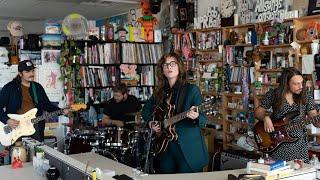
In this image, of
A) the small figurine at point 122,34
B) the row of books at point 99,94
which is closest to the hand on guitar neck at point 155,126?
the row of books at point 99,94

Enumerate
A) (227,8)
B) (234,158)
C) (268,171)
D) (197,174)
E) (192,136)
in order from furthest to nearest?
(227,8) < (234,158) < (192,136) < (197,174) < (268,171)

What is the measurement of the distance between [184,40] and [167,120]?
3762 millimetres

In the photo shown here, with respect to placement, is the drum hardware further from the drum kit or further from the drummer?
the drummer

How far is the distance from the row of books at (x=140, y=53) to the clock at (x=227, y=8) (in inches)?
57.7

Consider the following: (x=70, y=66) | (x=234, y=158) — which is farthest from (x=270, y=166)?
(x=70, y=66)

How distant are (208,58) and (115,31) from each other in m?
1.65

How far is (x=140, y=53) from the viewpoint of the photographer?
22.2 feet

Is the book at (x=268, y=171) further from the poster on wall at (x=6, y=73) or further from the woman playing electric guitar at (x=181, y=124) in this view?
the poster on wall at (x=6, y=73)

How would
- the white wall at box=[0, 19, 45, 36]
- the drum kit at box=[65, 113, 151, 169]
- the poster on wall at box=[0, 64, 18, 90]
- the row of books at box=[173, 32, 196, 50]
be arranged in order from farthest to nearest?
the white wall at box=[0, 19, 45, 36] < the row of books at box=[173, 32, 196, 50] < the poster on wall at box=[0, 64, 18, 90] < the drum kit at box=[65, 113, 151, 169]

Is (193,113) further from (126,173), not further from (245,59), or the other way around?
(245,59)

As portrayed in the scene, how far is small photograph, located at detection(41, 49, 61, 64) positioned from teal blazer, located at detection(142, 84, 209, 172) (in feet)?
12.0

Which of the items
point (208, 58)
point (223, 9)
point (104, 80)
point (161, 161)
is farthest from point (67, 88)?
point (161, 161)

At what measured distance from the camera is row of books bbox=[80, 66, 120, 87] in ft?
20.5

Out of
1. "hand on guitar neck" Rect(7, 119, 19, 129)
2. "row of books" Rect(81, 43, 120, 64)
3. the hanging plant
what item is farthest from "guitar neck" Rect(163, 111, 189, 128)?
"row of books" Rect(81, 43, 120, 64)
